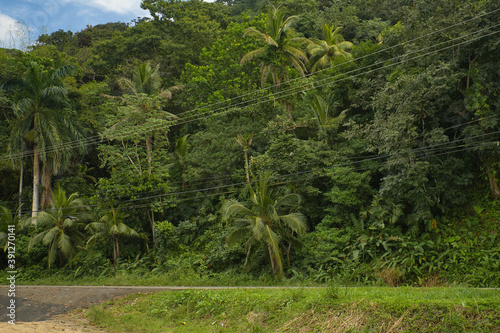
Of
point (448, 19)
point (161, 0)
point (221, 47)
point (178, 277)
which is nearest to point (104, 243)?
point (178, 277)

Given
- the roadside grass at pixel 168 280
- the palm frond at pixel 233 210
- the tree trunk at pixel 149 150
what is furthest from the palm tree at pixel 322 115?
the tree trunk at pixel 149 150

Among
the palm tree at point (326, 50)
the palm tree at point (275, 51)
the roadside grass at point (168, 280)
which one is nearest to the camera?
the roadside grass at point (168, 280)

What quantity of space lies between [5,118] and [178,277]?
19.8 metres

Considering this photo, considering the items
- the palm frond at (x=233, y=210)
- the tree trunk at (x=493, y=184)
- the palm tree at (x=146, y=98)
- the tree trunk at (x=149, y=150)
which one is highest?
the palm tree at (x=146, y=98)

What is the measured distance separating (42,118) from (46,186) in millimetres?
4444

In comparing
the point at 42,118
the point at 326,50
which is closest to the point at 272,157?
the point at 42,118

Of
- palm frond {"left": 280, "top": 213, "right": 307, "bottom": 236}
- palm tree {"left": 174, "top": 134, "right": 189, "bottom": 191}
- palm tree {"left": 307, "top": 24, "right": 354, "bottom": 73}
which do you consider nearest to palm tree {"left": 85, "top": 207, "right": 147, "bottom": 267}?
palm tree {"left": 174, "top": 134, "right": 189, "bottom": 191}

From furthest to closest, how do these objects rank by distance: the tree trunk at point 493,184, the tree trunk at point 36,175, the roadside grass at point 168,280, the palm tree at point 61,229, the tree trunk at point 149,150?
the tree trunk at point 36,175, the tree trunk at point 149,150, the palm tree at point 61,229, the roadside grass at point 168,280, the tree trunk at point 493,184

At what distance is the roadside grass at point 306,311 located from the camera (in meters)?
9.42

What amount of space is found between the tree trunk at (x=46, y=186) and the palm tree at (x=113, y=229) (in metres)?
4.67

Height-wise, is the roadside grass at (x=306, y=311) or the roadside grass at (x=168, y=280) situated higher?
the roadside grass at (x=306, y=311)

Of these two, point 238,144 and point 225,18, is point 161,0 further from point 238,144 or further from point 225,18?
point 238,144

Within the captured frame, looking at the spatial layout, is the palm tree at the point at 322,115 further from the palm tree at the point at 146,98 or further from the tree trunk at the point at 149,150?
the tree trunk at the point at 149,150

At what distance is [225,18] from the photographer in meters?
41.7
